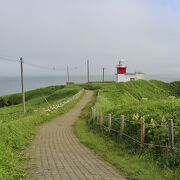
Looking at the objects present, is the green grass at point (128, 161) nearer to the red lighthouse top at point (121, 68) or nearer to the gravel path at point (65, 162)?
the gravel path at point (65, 162)

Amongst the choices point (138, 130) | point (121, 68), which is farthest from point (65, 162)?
point (121, 68)

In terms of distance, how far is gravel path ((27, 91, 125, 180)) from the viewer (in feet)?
38.0

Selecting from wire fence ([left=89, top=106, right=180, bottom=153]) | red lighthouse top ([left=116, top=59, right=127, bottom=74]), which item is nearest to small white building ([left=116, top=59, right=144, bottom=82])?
red lighthouse top ([left=116, top=59, right=127, bottom=74])

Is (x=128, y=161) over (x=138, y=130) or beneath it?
beneath

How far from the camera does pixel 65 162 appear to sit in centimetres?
1379

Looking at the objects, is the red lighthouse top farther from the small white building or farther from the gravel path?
the gravel path

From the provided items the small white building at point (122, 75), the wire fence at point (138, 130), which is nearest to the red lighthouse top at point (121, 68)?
the small white building at point (122, 75)

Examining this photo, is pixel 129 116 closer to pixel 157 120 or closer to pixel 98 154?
pixel 157 120

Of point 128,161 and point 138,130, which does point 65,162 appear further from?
point 138,130

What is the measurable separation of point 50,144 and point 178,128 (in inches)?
264

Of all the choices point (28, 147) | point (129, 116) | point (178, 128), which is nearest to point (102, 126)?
point (129, 116)

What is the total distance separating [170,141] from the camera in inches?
519

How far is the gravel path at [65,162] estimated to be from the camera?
→ 11568mm

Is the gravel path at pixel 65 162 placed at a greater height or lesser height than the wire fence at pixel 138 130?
lesser
